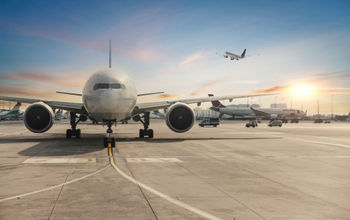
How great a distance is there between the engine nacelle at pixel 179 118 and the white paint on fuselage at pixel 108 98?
11.5 ft

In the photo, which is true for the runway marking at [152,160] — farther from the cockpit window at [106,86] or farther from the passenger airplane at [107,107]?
the cockpit window at [106,86]

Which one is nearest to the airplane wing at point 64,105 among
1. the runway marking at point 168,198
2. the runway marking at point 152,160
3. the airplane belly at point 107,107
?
the airplane belly at point 107,107

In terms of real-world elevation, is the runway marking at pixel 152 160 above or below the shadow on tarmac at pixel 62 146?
below

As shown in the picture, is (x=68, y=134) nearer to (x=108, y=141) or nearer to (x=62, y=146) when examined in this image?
(x=62, y=146)

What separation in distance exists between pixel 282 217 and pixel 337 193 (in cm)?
267

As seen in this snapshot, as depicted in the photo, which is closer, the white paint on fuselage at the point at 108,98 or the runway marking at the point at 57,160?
the runway marking at the point at 57,160

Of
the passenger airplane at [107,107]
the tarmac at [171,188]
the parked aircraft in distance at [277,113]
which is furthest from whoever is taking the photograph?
the parked aircraft in distance at [277,113]

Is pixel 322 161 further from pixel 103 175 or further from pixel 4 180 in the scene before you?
pixel 4 180

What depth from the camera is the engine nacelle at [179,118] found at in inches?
836

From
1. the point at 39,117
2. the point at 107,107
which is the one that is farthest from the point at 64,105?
the point at 107,107

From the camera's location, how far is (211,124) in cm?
5597

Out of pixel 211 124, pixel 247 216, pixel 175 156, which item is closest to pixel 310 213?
pixel 247 216

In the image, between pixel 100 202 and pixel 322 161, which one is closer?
pixel 100 202

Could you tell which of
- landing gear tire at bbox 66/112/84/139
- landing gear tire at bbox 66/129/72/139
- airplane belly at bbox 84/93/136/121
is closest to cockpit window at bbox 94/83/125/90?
airplane belly at bbox 84/93/136/121
